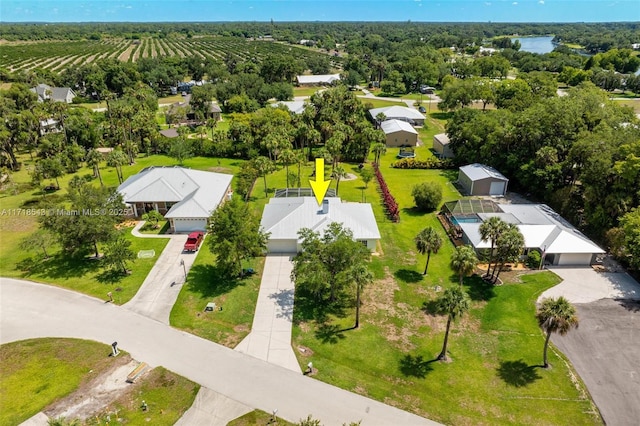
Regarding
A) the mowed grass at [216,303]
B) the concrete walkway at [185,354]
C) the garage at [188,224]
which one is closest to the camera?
the concrete walkway at [185,354]

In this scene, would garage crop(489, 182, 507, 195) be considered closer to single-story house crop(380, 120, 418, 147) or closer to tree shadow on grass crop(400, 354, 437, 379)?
single-story house crop(380, 120, 418, 147)

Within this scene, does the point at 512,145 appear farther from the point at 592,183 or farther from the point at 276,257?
the point at 276,257

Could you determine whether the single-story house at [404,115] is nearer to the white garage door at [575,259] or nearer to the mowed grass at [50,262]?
the white garage door at [575,259]

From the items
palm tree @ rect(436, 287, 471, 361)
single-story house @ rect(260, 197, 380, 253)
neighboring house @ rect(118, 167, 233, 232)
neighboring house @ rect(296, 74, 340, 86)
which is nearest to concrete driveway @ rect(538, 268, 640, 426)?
palm tree @ rect(436, 287, 471, 361)

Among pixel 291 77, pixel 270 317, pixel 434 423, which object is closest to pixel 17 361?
pixel 270 317

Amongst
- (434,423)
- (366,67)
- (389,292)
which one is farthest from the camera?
(366,67)

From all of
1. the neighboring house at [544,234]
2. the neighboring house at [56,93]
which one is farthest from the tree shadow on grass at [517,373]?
the neighboring house at [56,93]

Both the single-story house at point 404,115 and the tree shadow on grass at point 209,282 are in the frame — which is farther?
the single-story house at point 404,115
